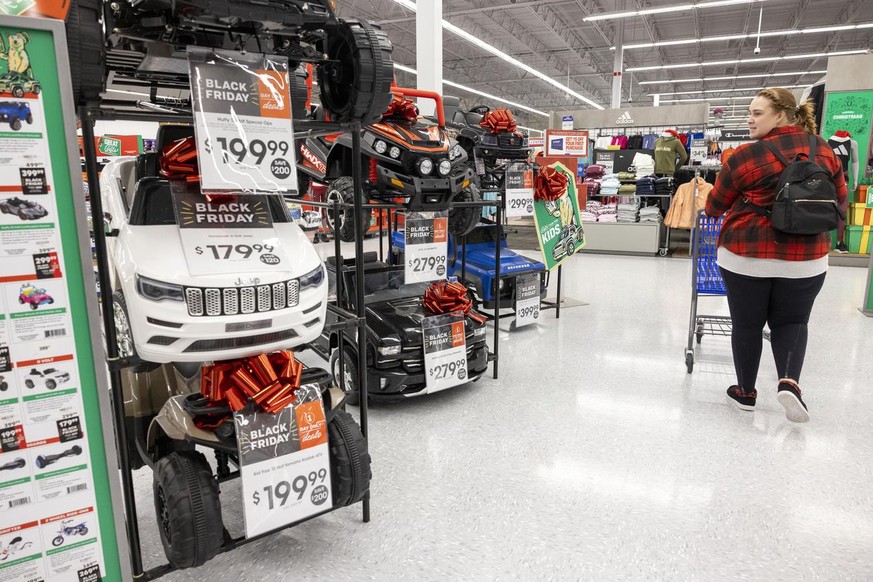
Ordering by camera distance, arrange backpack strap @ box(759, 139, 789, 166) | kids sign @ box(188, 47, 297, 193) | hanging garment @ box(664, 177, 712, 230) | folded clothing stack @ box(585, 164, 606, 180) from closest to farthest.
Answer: kids sign @ box(188, 47, 297, 193) < backpack strap @ box(759, 139, 789, 166) < hanging garment @ box(664, 177, 712, 230) < folded clothing stack @ box(585, 164, 606, 180)

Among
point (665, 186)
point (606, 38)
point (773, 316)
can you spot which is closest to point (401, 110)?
point (773, 316)

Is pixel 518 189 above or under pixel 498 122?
under

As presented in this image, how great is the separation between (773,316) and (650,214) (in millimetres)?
6821

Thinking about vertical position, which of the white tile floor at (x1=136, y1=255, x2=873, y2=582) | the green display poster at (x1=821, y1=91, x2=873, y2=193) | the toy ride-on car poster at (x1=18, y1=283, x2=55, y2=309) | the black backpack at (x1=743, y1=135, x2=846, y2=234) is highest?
the green display poster at (x1=821, y1=91, x2=873, y2=193)

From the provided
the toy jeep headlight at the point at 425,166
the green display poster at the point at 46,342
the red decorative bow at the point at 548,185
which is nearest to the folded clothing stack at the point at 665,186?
the red decorative bow at the point at 548,185

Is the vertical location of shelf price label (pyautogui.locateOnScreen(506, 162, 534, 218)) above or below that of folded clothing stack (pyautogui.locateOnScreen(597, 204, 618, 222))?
above

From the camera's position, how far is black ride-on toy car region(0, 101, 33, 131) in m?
1.20

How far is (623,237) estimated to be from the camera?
939cm

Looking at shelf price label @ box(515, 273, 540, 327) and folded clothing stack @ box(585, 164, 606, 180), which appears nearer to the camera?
shelf price label @ box(515, 273, 540, 327)

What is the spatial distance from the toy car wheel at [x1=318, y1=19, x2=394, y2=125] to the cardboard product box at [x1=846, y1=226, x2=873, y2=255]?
899cm

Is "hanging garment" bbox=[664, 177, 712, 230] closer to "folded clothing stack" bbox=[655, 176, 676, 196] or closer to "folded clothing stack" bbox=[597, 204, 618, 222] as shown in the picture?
"folded clothing stack" bbox=[655, 176, 676, 196]

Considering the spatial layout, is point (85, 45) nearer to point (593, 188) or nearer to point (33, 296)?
point (33, 296)

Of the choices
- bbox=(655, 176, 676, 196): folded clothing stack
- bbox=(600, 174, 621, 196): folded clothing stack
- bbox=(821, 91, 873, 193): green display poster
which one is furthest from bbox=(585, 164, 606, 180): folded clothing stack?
bbox=(821, 91, 873, 193): green display poster

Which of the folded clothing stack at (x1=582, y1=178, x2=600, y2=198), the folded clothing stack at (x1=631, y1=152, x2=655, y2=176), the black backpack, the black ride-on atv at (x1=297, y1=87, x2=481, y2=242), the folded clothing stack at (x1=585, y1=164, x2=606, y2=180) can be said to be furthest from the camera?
the folded clothing stack at (x1=585, y1=164, x2=606, y2=180)
